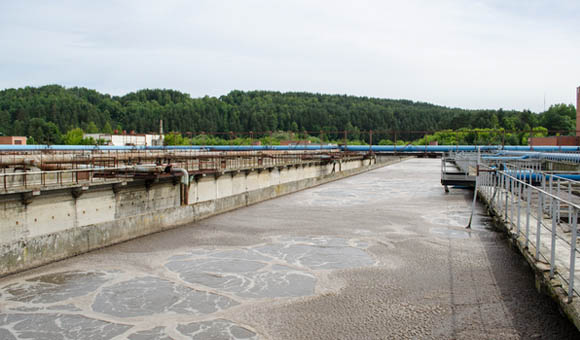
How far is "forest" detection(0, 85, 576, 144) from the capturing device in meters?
128

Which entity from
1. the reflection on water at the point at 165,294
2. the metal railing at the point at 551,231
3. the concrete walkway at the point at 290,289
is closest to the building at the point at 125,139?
the concrete walkway at the point at 290,289

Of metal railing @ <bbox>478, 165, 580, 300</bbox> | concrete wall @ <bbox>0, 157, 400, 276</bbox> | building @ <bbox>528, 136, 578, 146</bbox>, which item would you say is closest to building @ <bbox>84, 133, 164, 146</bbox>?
building @ <bbox>528, 136, 578, 146</bbox>

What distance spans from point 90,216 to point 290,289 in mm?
8798

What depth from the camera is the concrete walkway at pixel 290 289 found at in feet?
23.1

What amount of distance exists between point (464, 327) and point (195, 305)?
4325 millimetres

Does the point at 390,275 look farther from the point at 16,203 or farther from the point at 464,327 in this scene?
the point at 16,203

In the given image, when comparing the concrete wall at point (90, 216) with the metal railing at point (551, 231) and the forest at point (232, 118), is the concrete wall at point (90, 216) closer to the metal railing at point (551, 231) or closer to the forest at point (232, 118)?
the metal railing at point (551, 231)

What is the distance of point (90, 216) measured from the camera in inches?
591

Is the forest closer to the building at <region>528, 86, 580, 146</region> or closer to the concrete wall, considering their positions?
the building at <region>528, 86, 580, 146</region>

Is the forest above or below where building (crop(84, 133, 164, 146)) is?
above

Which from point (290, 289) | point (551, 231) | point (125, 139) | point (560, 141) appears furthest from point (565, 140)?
point (125, 139)

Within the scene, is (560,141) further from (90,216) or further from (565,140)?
(90,216)

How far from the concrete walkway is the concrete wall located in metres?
0.40

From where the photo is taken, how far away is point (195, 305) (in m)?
8.15
